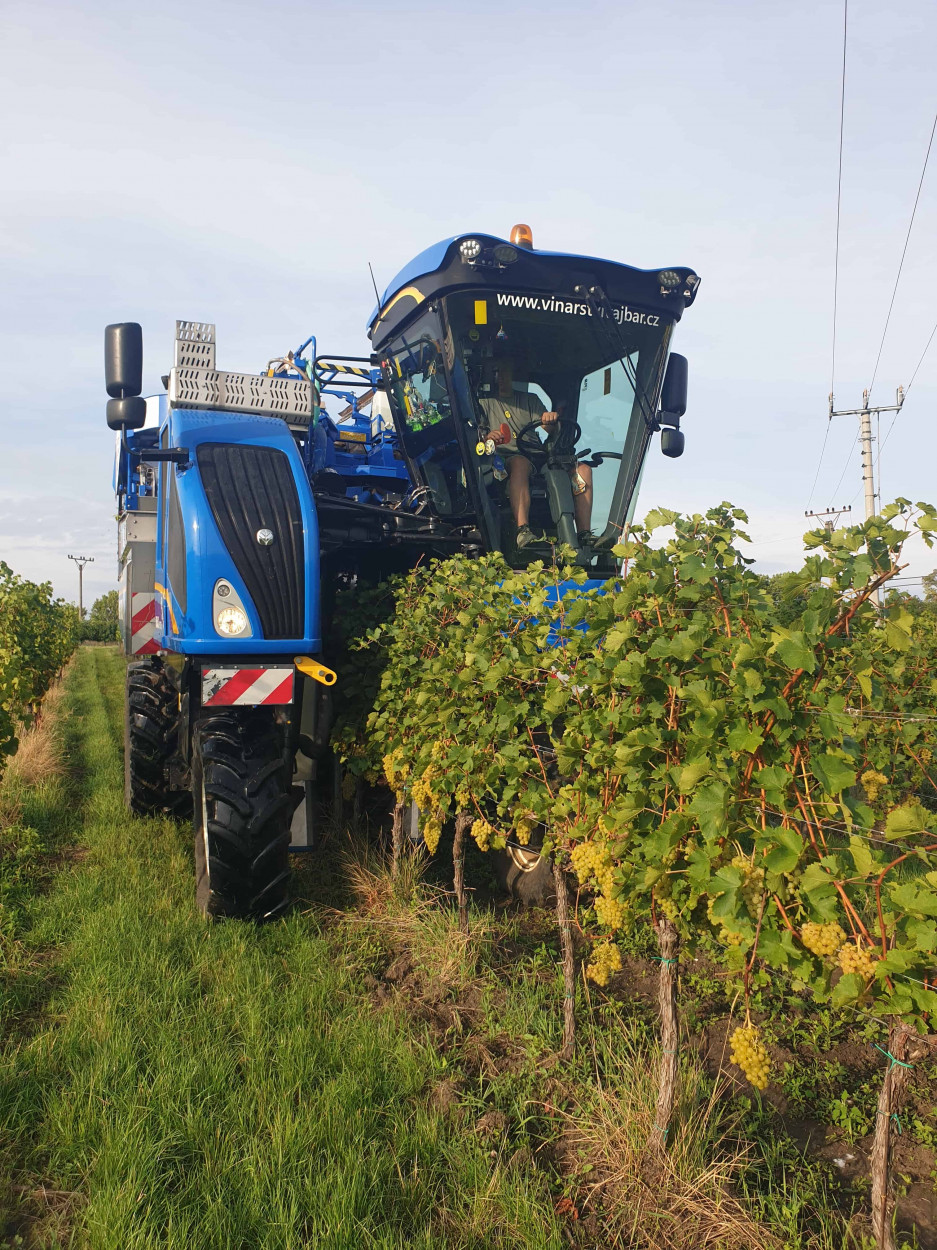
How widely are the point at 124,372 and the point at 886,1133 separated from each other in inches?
165

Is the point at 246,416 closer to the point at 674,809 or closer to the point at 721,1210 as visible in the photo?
the point at 674,809

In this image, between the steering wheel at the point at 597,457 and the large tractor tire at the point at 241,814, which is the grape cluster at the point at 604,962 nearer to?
the large tractor tire at the point at 241,814

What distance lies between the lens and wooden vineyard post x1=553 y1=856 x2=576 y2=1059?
2.99 meters

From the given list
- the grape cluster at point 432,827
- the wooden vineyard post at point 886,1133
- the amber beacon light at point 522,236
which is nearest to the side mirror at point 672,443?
the amber beacon light at point 522,236

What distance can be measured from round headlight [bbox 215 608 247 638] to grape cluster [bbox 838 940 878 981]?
2.80 meters

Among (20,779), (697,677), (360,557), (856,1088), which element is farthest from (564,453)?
(20,779)

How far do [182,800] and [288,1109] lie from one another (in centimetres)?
347

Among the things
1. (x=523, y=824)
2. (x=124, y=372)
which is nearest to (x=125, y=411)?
(x=124, y=372)

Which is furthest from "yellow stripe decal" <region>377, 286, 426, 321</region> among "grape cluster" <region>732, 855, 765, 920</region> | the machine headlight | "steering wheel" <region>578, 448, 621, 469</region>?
"grape cluster" <region>732, 855, 765, 920</region>

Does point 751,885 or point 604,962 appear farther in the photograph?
point 604,962

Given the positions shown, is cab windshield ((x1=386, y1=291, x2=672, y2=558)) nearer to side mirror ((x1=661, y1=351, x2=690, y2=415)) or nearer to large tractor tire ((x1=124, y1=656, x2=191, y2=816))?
side mirror ((x1=661, y1=351, x2=690, y2=415))

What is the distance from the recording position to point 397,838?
4.57m

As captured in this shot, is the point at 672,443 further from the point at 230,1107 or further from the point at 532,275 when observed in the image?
the point at 230,1107

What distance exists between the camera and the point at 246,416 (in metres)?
4.47
